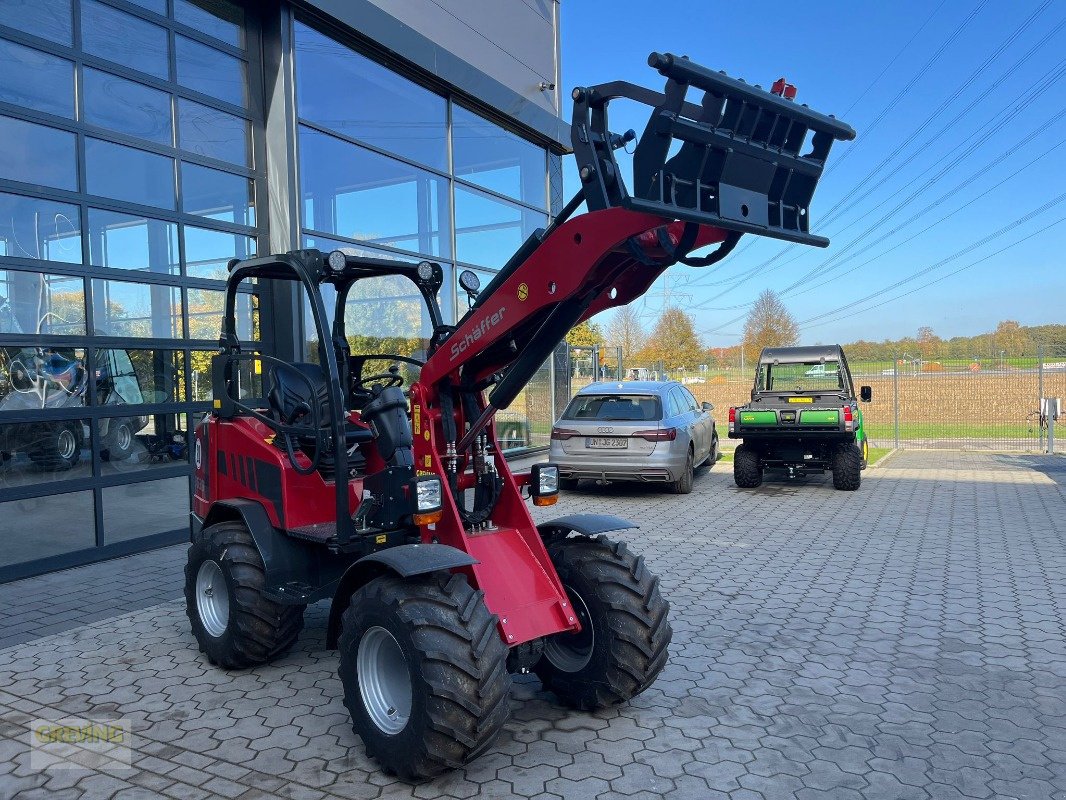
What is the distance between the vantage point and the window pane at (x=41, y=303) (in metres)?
7.03

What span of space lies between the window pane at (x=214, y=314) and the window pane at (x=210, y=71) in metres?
2.17

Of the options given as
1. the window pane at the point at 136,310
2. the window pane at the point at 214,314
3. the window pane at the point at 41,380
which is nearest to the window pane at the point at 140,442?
the window pane at the point at 41,380

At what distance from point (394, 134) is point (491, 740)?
386 inches

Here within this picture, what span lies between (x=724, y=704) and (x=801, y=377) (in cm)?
994

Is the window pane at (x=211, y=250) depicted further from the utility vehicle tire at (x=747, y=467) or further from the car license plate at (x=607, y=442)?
the utility vehicle tire at (x=747, y=467)

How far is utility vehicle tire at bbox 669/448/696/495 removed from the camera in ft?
37.2

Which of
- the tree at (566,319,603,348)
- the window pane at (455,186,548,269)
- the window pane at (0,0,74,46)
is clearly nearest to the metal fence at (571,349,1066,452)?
the window pane at (455,186,548,269)

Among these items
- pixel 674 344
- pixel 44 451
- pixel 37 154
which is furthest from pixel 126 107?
pixel 674 344

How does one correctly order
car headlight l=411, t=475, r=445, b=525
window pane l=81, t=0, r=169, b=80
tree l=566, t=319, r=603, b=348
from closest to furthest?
car headlight l=411, t=475, r=445, b=525, window pane l=81, t=0, r=169, b=80, tree l=566, t=319, r=603, b=348

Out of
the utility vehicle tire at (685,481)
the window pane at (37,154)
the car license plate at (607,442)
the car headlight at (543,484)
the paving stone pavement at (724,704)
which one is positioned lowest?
the paving stone pavement at (724,704)

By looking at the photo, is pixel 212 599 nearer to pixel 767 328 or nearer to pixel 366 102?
pixel 366 102

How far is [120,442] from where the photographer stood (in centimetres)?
800

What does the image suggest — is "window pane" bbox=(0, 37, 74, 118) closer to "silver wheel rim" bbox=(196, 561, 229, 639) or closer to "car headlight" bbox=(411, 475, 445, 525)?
"silver wheel rim" bbox=(196, 561, 229, 639)

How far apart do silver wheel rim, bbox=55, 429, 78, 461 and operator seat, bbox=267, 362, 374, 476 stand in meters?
3.41
